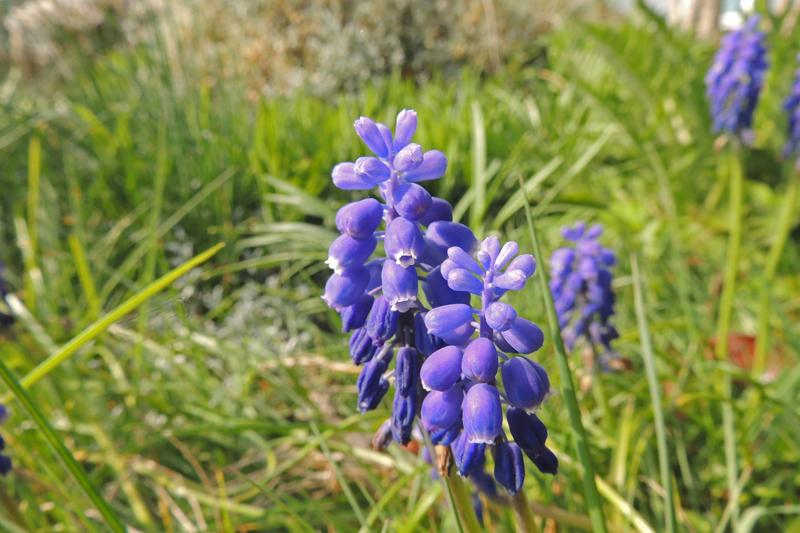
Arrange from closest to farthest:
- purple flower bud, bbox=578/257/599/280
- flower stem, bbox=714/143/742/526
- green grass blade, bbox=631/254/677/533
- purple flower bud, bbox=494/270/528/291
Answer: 1. purple flower bud, bbox=494/270/528/291
2. green grass blade, bbox=631/254/677/533
3. flower stem, bbox=714/143/742/526
4. purple flower bud, bbox=578/257/599/280

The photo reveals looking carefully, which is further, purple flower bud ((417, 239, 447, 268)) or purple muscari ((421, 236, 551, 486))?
purple flower bud ((417, 239, 447, 268))

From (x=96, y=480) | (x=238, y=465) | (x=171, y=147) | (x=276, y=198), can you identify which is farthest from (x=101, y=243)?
(x=238, y=465)

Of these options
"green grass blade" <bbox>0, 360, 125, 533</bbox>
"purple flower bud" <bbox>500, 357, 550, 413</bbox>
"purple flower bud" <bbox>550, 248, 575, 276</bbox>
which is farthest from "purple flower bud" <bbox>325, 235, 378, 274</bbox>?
"purple flower bud" <bbox>550, 248, 575, 276</bbox>

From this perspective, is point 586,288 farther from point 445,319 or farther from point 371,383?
point 445,319

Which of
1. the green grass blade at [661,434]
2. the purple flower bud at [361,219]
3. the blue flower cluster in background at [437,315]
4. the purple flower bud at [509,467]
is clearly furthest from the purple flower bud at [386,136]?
the green grass blade at [661,434]

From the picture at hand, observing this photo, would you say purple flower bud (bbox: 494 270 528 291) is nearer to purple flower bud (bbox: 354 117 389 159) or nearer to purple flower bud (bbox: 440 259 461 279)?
purple flower bud (bbox: 440 259 461 279)

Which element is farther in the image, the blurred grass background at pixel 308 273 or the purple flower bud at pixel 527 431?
the blurred grass background at pixel 308 273

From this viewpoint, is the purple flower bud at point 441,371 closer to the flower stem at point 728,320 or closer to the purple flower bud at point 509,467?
the purple flower bud at point 509,467

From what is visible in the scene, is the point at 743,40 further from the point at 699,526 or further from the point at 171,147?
the point at 171,147
